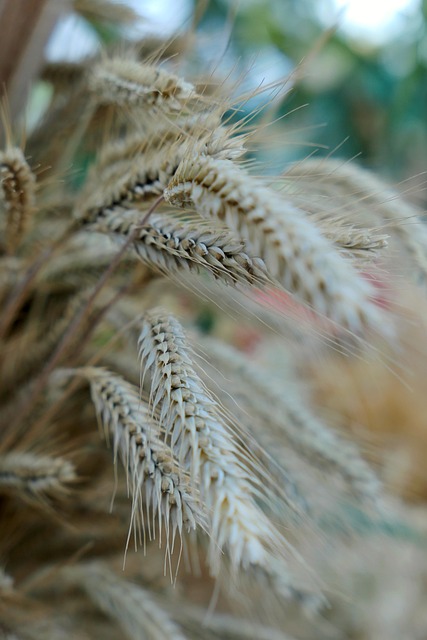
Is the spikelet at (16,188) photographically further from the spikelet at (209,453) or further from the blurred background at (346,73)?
the blurred background at (346,73)

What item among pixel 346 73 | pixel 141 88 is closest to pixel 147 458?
pixel 141 88

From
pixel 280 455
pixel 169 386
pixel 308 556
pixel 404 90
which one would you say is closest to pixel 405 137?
pixel 404 90

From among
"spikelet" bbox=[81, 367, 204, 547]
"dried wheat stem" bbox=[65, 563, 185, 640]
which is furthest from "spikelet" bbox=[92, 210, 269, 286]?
"dried wheat stem" bbox=[65, 563, 185, 640]

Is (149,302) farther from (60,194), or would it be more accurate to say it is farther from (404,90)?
(404,90)

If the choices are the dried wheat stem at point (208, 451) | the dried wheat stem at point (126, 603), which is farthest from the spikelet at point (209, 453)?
the dried wheat stem at point (126, 603)

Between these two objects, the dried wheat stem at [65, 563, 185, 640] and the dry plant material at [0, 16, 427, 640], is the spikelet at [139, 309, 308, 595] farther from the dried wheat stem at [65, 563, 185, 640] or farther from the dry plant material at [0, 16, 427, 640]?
the dried wheat stem at [65, 563, 185, 640]
